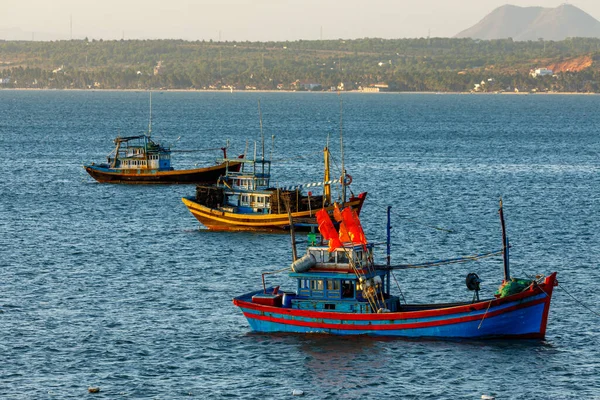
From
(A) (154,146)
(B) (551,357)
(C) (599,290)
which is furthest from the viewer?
(A) (154,146)

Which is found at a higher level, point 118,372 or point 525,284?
point 525,284

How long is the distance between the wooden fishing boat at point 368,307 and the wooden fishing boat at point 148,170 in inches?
2713

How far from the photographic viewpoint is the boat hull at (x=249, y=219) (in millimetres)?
87875

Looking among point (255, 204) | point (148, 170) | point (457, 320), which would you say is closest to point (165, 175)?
point (148, 170)

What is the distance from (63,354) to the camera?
53.7 meters

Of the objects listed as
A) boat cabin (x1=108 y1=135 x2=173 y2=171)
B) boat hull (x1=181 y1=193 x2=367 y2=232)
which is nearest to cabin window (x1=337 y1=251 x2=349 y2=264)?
boat hull (x1=181 y1=193 x2=367 y2=232)

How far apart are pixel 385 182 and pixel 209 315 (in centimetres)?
6919

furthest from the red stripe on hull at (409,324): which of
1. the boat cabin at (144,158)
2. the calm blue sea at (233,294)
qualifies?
the boat cabin at (144,158)

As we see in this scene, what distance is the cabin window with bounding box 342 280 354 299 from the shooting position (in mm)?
55812

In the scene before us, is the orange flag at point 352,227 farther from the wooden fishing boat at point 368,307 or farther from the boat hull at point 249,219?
the boat hull at point 249,219

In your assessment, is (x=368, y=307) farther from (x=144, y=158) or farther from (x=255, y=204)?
(x=144, y=158)

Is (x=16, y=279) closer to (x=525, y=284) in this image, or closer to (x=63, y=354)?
(x=63, y=354)

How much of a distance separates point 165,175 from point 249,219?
37.8 meters

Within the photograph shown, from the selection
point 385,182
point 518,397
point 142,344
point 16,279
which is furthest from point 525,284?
point 385,182
